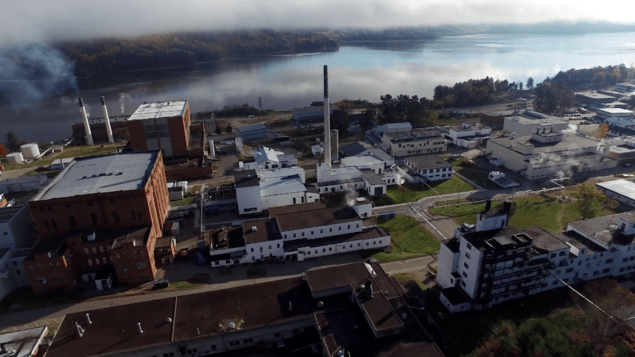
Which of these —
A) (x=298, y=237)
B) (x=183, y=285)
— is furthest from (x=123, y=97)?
(x=298, y=237)

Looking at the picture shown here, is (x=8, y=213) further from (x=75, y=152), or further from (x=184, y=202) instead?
(x=75, y=152)

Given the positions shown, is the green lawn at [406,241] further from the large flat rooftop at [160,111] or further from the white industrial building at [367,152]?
the large flat rooftop at [160,111]

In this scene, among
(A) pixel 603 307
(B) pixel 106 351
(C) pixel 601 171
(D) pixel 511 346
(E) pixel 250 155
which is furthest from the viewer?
(E) pixel 250 155

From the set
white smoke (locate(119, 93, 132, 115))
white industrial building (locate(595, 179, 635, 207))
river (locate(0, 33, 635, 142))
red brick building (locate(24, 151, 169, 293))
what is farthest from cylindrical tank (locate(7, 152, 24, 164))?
white industrial building (locate(595, 179, 635, 207))

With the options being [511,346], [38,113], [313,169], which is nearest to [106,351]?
[511,346]

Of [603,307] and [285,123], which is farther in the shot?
[285,123]

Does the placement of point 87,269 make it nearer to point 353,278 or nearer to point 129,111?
point 353,278

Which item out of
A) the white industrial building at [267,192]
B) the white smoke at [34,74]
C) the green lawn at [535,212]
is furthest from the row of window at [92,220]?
the white smoke at [34,74]

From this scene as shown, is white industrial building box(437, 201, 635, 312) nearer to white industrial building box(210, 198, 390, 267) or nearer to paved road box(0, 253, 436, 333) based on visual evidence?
paved road box(0, 253, 436, 333)
